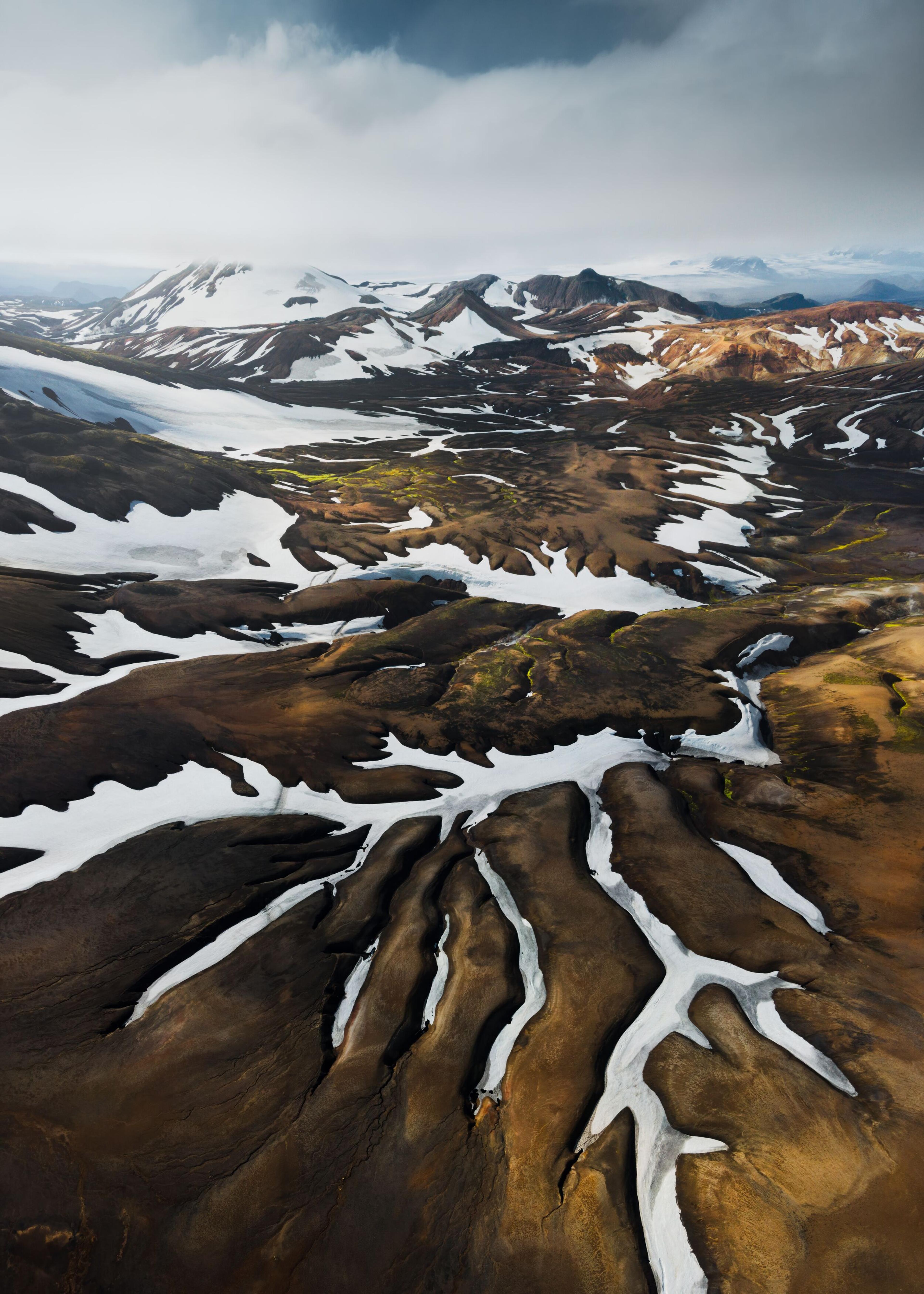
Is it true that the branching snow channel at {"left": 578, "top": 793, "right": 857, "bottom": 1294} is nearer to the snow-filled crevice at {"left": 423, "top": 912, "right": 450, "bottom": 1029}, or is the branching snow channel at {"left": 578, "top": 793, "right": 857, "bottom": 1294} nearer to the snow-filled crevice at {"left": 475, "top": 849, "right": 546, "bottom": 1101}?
the snow-filled crevice at {"left": 475, "top": 849, "right": 546, "bottom": 1101}

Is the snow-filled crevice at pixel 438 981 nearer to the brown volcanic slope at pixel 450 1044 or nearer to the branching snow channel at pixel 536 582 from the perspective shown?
the brown volcanic slope at pixel 450 1044

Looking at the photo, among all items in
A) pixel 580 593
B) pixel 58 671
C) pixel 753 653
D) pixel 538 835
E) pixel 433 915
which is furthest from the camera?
pixel 580 593

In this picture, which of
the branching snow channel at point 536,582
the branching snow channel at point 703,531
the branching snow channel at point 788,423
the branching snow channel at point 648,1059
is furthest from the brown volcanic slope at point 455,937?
the branching snow channel at point 788,423

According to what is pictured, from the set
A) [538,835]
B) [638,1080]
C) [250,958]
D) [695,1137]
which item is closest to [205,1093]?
[250,958]

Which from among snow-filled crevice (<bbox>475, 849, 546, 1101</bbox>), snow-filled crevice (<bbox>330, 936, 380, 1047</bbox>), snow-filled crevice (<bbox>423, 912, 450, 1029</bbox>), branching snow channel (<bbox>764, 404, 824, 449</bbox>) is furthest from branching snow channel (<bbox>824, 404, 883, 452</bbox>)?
snow-filled crevice (<bbox>330, 936, 380, 1047</bbox>)

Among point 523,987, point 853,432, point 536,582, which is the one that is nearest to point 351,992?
point 523,987

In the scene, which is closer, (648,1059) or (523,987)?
(648,1059)

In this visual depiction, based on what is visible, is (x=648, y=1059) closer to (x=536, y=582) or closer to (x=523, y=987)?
(x=523, y=987)

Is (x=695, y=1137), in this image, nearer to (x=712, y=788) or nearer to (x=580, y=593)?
(x=712, y=788)
